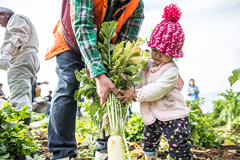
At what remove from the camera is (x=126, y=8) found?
1.76 meters

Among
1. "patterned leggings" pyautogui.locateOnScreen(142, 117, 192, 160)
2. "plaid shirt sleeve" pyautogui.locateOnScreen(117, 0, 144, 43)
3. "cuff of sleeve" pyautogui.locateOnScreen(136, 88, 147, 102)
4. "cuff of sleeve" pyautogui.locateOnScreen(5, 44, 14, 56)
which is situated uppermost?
"plaid shirt sleeve" pyautogui.locateOnScreen(117, 0, 144, 43)

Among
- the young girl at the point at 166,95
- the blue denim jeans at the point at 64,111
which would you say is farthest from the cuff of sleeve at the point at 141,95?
the blue denim jeans at the point at 64,111

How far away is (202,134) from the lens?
2838 millimetres

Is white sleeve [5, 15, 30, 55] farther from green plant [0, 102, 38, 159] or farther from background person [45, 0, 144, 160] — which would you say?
green plant [0, 102, 38, 159]

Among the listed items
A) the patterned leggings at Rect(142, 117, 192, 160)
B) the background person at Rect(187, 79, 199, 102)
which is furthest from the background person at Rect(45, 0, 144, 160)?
the background person at Rect(187, 79, 199, 102)

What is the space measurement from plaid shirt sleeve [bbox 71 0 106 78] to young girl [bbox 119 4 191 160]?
35cm

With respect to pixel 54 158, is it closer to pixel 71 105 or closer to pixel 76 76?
pixel 71 105

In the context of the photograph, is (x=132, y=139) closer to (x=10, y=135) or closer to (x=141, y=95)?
Answer: (x=141, y=95)

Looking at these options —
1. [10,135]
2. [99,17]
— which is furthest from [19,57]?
[99,17]

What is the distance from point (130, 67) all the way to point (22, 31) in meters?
2.25

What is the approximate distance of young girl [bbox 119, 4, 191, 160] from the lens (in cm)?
158

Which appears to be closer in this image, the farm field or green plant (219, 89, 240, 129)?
the farm field

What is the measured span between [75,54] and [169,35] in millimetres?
977

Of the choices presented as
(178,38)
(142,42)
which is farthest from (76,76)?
(178,38)
